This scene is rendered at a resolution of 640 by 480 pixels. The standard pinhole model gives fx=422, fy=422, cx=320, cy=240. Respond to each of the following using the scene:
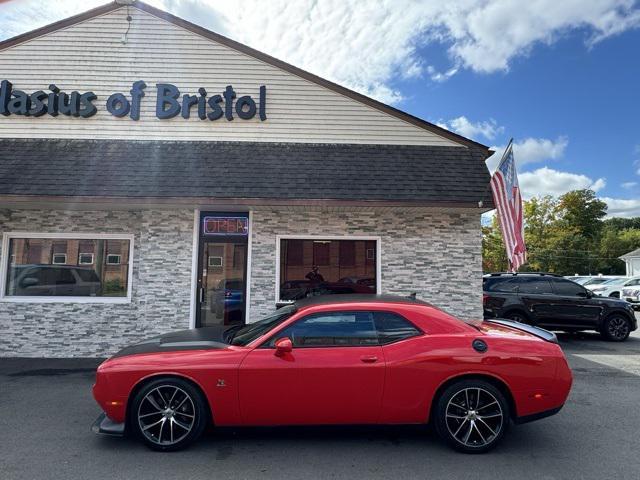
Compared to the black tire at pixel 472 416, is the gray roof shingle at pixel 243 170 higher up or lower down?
higher up

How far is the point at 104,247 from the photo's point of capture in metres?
8.49

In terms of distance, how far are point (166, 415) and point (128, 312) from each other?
472 centimetres

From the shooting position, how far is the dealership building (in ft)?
25.9

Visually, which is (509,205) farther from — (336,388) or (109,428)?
(109,428)

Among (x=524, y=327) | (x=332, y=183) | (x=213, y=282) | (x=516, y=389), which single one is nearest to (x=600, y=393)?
(x=524, y=327)

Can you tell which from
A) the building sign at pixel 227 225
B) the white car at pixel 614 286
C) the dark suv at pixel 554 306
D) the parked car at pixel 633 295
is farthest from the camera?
the white car at pixel 614 286

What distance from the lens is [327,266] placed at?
855 centimetres

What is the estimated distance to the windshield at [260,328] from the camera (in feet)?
14.0

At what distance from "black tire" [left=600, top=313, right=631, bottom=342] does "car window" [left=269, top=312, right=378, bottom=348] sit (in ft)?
30.3

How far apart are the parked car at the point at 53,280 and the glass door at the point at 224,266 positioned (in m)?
2.21

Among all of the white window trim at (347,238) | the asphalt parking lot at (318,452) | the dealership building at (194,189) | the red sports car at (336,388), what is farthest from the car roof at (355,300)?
the white window trim at (347,238)

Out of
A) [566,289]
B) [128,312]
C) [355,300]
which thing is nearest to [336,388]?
[355,300]

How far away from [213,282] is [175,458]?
4776 mm

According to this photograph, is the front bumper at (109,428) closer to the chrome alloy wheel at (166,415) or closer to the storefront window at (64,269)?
the chrome alloy wheel at (166,415)
